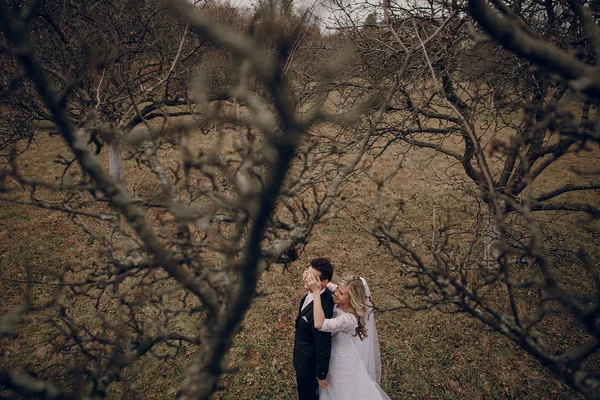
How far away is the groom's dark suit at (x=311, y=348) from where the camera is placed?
3.90m

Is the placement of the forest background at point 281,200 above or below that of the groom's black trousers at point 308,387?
above

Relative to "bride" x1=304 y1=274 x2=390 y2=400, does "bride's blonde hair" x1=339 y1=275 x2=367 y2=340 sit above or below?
above

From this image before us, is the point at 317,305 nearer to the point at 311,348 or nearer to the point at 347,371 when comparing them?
the point at 311,348

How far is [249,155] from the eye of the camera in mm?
1608

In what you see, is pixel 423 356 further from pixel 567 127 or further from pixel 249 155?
pixel 249 155

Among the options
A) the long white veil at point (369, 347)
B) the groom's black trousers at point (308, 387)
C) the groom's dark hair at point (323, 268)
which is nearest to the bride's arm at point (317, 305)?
the groom's dark hair at point (323, 268)

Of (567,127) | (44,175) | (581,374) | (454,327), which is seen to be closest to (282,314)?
(454,327)

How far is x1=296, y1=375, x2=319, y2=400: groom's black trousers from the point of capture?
13.8 ft

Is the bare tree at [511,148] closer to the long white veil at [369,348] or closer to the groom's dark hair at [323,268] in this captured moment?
the long white veil at [369,348]

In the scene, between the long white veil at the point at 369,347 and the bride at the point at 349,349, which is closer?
the bride at the point at 349,349

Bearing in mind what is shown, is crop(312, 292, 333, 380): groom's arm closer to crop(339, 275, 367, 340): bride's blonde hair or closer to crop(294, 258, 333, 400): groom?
crop(294, 258, 333, 400): groom

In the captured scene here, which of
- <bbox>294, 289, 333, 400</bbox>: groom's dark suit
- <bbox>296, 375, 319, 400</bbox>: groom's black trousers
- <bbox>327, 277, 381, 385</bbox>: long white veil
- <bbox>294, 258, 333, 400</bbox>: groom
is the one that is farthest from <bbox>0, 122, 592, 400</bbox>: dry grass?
<bbox>296, 375, 319, 400</bbox>: groom's black trousers

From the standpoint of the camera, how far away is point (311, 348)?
4.06 m

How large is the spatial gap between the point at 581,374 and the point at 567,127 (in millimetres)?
1457
